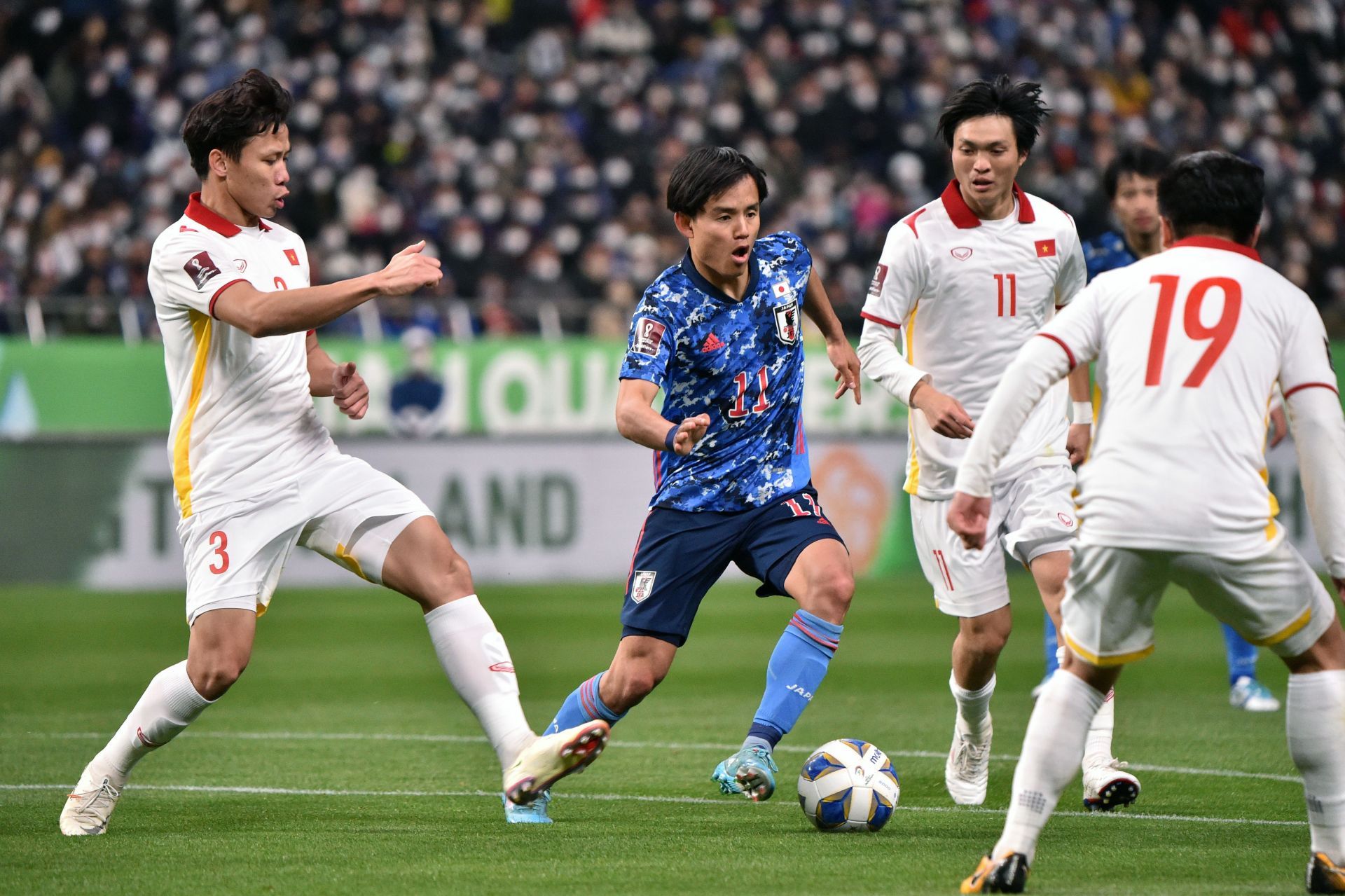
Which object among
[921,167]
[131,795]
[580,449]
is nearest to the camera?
[131,795]

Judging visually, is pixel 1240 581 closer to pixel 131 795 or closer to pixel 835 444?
pixel 131 795

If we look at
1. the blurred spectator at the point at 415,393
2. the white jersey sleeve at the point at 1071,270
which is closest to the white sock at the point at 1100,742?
the white jersey sleeve at the point at 1071,270

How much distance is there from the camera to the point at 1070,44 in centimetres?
2406

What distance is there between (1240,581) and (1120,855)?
44.9 inches

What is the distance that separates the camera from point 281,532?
5.95m

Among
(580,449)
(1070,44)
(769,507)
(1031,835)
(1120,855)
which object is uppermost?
(1070,44)

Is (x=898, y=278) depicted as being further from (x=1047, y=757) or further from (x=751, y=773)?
(x=1047, y=757)

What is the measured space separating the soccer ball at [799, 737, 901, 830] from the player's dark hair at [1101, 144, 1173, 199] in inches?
135

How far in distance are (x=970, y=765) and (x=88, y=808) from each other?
9.99ft

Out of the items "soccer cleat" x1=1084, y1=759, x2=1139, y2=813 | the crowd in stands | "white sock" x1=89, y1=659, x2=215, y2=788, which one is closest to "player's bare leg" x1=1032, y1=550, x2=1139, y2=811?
"soccer cleat" x1=1084, y1=759, x2=1139, y2=813

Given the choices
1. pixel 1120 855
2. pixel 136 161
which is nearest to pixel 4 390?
pixel 136 161

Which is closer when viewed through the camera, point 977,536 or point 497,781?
point 977,536

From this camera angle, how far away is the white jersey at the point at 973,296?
667cm

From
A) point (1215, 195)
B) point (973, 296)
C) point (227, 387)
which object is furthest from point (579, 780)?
point (1215, 195)
